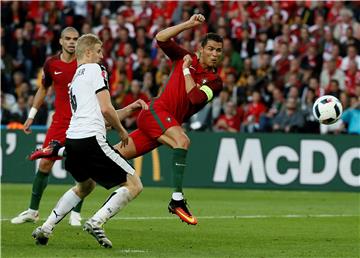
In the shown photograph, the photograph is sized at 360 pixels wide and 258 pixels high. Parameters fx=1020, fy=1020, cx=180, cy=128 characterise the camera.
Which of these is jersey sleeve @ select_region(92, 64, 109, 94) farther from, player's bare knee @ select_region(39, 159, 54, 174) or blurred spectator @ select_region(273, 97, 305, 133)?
blurred spectator @ select_region(273, 97, 305, 133)

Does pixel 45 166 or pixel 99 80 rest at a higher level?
pixel 99 80

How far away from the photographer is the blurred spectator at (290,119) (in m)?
21.3

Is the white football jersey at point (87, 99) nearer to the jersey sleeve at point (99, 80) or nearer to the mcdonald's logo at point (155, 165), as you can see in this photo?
the jersey sleeve at point (99, 80)

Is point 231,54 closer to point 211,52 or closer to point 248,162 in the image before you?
point 248,162

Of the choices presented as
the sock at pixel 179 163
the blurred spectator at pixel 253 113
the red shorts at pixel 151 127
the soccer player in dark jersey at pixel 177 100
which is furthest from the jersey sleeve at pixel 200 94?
the blurred spectator at pixel 253 113

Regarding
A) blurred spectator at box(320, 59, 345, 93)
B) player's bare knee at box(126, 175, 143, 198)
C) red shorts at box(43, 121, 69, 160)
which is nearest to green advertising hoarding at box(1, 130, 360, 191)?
blurred spectator at box(320, 59, 345, 93)

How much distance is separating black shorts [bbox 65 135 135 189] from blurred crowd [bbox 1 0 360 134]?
11.3 meters

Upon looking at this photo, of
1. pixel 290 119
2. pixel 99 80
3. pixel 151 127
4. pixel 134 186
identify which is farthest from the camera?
pixel 290 119

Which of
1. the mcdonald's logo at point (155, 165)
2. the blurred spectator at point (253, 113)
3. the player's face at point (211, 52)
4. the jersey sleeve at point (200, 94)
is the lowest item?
the mcdonald's logo at point (155, 165)

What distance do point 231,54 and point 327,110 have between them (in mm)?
11013

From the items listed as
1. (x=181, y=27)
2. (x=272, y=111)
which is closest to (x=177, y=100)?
(x=181, y=27)

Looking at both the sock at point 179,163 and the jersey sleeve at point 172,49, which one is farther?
the jersey sleeve at point 172,49

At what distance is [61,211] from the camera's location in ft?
34.6

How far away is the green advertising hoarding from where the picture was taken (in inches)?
807
